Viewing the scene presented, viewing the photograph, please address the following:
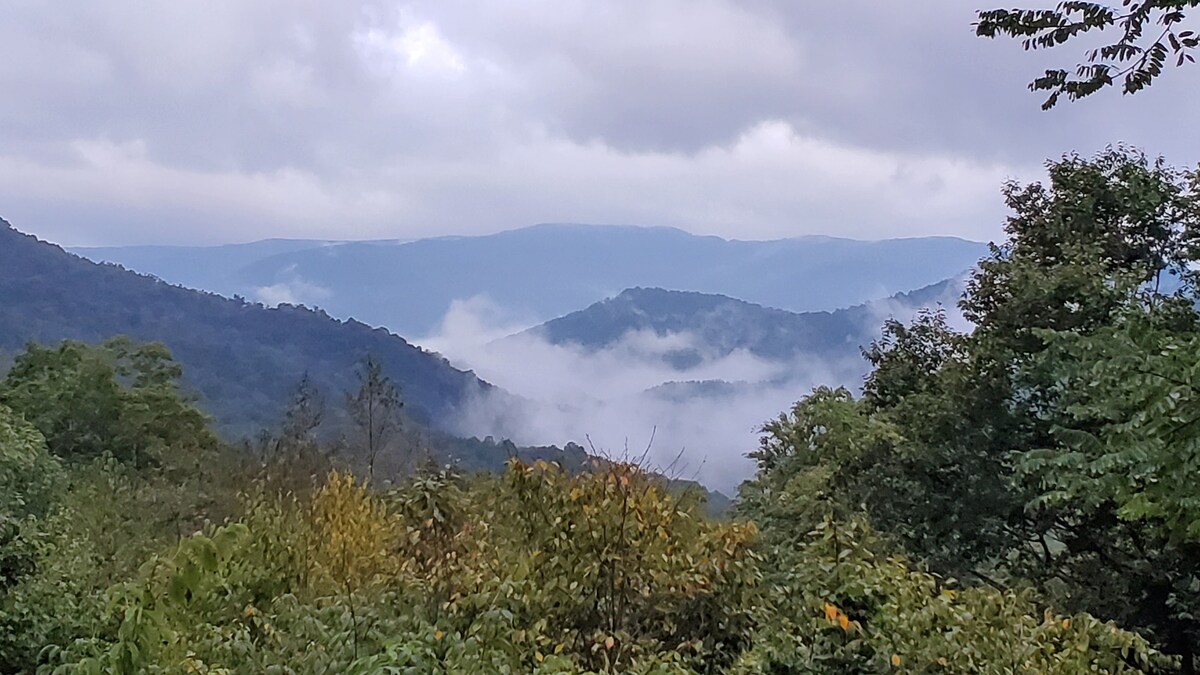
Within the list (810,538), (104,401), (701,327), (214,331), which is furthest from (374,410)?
(701,327)

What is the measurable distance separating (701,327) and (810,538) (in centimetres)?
8677

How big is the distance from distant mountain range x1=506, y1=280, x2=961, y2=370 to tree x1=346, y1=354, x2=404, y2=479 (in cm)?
5332

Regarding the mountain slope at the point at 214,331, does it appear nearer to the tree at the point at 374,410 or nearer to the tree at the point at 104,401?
the tree at the point at 104,401

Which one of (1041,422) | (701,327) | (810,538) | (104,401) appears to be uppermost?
(701,327)

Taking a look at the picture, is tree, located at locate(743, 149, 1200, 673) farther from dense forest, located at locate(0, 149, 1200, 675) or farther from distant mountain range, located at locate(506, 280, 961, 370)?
distant mountain range, located at locate(506, 280, 961, 370)

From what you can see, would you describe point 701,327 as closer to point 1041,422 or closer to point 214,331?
point 214,331

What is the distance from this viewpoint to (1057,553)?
378 inches

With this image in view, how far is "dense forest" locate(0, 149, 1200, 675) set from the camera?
137 inches

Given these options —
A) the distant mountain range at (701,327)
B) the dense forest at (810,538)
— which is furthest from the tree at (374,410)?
the distant mountain range at (701,327)

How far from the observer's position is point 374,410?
20.2 metres

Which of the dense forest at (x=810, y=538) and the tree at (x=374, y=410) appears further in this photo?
the tree at (x=374, y=410)

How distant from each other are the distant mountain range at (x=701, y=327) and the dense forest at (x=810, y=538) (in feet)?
204

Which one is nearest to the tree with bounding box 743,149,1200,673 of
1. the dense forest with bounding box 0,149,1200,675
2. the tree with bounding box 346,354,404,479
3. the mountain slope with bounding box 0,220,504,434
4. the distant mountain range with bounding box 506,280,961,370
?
the dense forest with bounding box 0,149,1200,675

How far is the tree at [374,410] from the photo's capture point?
19203 mm
